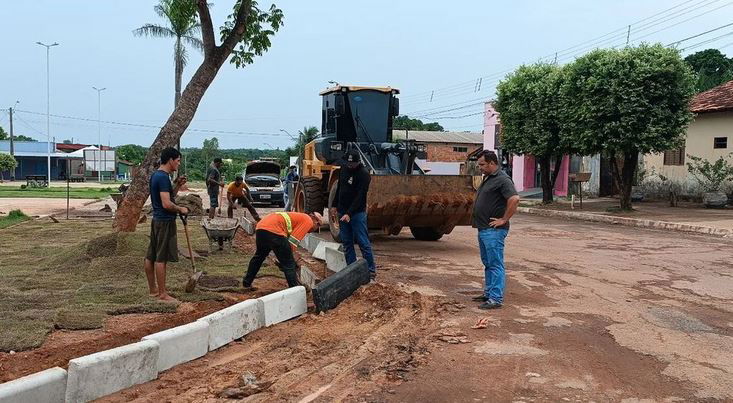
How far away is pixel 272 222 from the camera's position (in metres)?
7.76

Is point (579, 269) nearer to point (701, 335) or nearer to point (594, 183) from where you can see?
point (701, 335)

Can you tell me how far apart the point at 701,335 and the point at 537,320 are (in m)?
1.50

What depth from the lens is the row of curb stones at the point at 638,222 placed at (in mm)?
16891

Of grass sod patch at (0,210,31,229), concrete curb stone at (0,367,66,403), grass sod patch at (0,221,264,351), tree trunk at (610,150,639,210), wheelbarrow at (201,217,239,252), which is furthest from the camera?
tree trunk at (610,150,639,210)

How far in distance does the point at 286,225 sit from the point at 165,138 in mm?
4812

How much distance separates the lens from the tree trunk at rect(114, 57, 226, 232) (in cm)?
1127

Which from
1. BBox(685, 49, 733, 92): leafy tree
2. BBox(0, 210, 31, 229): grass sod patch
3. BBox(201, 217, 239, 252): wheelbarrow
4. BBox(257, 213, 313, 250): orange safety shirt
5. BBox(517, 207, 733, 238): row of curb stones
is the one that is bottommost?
BBox(0, 210, 31, 229): grass sod patch

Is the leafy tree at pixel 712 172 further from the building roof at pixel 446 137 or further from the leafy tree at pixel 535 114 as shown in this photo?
the building roof at pixel 446 137

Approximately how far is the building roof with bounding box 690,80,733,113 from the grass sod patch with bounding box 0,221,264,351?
2007 cm

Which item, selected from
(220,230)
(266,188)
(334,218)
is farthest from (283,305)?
(266,188)

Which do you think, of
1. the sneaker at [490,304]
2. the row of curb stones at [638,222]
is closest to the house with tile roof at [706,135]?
the row of curb stones at [638,222]

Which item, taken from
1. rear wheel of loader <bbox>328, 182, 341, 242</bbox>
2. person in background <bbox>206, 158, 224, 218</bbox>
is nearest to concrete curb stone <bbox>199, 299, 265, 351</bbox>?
rear wheel of loader <bbox>328, 182, 341, 242</bbox>

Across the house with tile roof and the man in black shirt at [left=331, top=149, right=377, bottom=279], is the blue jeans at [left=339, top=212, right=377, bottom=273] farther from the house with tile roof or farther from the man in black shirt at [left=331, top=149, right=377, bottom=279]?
the house with tile roof

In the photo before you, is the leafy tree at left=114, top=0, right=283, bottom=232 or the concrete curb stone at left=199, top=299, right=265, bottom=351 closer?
the concrete curb stone at left=199, top=299, right=265, bottom=351
